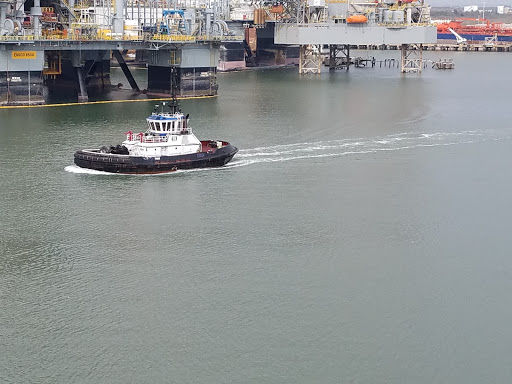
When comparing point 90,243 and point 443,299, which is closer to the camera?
point 443,299

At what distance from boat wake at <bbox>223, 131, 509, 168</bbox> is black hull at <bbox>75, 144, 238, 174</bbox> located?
1.01m

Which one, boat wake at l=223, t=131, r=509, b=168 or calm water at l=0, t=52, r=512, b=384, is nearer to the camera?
calm water at l=0, t=52, r=512, b=384

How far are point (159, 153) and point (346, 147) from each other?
852 cm

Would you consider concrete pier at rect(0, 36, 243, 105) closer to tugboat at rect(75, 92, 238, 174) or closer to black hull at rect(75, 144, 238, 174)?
tugboat at rect(75, 92, 238, 174)

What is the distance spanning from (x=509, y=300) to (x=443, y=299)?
1.48 metres

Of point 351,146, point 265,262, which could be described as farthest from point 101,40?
point 265,262

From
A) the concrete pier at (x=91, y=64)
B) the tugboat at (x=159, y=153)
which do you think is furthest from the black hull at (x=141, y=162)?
the concrete pier at (x=91, y=64)

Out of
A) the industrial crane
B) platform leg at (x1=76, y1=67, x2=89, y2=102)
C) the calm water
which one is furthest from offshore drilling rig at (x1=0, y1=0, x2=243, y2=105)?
the industrial crane

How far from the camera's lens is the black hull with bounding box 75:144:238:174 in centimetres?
3077

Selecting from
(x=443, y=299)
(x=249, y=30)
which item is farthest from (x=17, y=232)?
(x=249, y=30)

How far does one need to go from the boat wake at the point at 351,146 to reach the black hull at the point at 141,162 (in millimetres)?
1010

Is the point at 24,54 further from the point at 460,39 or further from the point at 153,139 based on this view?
the point at 460,39

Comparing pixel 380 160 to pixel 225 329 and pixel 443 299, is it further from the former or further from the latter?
pixel 225 329

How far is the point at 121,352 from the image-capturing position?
17578mm
